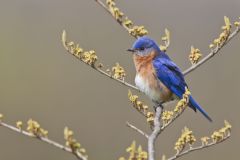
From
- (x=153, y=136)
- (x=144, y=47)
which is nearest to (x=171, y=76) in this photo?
(x=144, y=47)

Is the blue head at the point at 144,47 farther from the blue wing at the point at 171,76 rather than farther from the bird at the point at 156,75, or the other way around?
the blue wing at the point at 171,76

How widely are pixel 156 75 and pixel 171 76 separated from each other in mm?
264

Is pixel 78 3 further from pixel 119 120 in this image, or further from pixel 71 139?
pixel 71 139

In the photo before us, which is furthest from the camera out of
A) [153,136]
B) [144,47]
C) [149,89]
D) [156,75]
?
[156,75]

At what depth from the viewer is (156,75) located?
8.61 metres

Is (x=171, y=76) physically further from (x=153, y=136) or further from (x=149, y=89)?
(x=153, y=136)

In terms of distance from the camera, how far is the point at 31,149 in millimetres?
17828

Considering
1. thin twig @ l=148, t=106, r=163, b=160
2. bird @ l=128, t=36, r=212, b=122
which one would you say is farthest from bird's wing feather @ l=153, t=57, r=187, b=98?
thin twig @ l=148, t=106, r=163, b=160

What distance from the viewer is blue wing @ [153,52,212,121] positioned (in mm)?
8258

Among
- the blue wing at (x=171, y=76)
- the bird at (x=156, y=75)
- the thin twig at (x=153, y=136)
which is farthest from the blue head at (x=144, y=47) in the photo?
the thin twig at (x=153, y=136)

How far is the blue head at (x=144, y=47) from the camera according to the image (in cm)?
815

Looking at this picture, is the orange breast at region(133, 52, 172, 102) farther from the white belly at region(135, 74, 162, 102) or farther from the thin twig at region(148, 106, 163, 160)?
the thin twig at region(148, 106, 163, 160)

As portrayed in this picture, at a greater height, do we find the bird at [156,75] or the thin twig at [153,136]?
the bird at [156,75]

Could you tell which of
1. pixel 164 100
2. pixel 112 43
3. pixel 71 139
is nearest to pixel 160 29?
pixel 112 43
